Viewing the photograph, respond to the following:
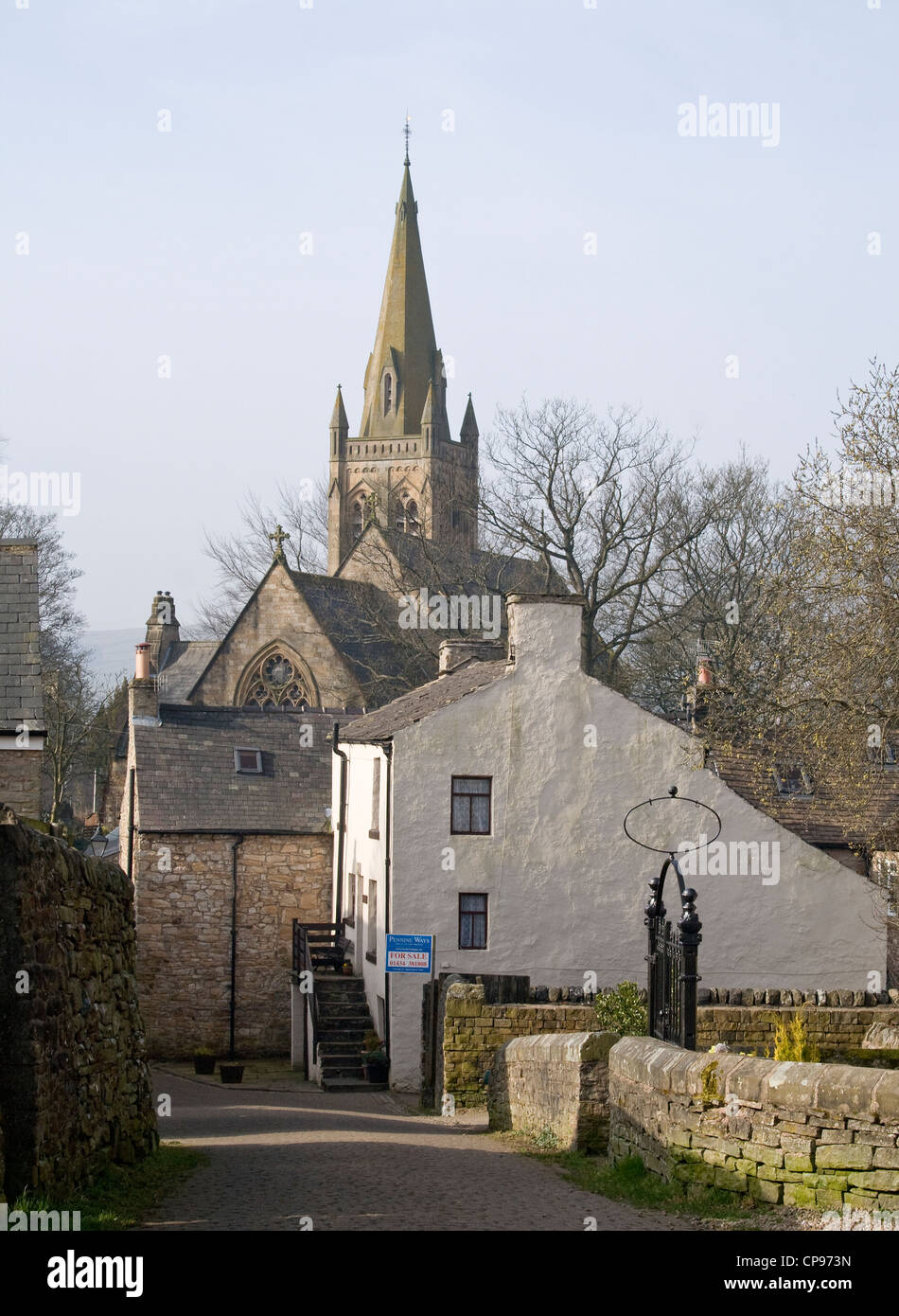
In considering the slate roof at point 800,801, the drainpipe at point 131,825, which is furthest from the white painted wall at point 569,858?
the drainpipe at point 131,825

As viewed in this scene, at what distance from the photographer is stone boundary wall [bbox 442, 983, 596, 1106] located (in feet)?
61.8

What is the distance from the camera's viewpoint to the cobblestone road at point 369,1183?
9.56m

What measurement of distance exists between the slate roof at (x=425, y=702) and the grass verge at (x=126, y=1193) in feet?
46.0

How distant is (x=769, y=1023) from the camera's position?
59.5 feet

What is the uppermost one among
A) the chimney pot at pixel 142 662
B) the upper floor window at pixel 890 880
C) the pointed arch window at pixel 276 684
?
the pointed arch window at pixel 276 684

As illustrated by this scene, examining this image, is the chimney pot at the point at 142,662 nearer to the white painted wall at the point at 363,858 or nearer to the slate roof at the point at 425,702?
the white painted wall at the point at 363,858

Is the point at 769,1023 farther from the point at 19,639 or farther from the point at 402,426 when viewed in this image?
the point at 402,426

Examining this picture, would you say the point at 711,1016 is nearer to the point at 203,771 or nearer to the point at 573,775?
the point at 573,775

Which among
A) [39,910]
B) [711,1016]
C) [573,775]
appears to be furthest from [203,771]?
[39,910]

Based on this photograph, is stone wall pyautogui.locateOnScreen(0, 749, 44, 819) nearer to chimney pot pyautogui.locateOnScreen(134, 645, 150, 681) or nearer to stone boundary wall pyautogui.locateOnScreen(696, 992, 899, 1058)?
stone boundary wall pyautogui.locateOnScreen(696, 992, 899, 1058)

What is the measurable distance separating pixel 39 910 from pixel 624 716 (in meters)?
17.7

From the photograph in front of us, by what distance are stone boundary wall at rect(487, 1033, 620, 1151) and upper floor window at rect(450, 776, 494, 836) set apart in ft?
30.8

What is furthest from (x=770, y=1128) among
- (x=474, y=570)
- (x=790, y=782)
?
(x=474, y=570)
